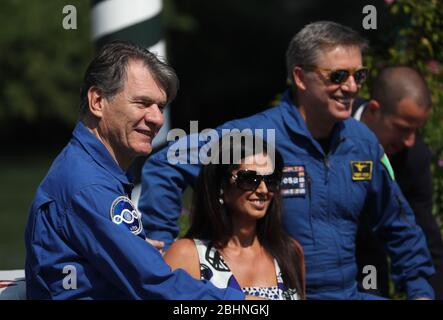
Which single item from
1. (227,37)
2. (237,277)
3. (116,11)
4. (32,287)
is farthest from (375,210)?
(227,37)

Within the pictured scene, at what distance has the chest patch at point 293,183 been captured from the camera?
4512mm

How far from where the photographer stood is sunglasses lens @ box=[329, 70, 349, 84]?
183 inches

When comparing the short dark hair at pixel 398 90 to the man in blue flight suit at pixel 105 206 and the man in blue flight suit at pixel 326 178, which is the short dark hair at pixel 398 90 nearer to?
the man in blue flight suit at pixel 326 178

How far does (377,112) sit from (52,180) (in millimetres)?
2498

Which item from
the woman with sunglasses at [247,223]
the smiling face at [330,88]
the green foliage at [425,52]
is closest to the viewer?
the woman with sunglasses at [247,223]

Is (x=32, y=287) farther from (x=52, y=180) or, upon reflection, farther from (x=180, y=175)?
(x=180, y=175)

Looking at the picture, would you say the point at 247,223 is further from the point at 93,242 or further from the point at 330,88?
the point at 93,242

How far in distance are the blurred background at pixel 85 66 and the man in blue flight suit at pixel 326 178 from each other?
8.49 m

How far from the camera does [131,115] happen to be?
3.31 metres

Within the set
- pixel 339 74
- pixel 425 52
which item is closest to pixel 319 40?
pixel 339 74

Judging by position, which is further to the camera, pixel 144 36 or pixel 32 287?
pixel 144 36

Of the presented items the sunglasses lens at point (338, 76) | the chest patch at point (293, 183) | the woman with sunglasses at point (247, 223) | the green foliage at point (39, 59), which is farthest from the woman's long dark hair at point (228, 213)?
the green foliage at point (39, 59)

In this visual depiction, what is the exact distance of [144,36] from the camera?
5367 mm

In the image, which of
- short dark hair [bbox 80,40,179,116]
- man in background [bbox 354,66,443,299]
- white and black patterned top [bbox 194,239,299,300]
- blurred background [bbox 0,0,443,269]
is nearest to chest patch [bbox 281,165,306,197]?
white and black patterned top [bbox 194,239,299,300]
